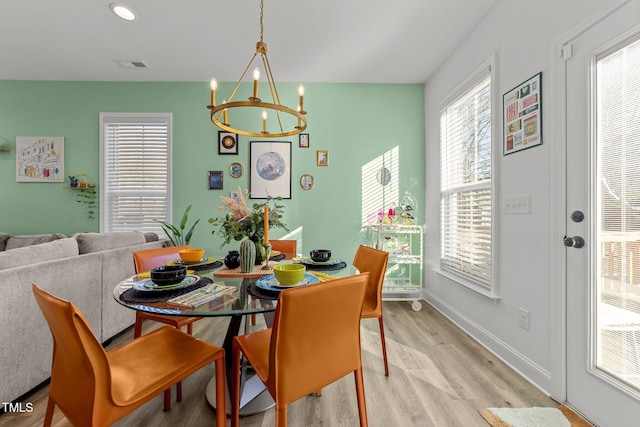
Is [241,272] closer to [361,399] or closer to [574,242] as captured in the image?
[361,399]

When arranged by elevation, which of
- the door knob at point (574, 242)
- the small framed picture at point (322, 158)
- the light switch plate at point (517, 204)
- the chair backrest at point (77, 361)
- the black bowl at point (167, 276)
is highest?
the small framed picture at point (322, 158)

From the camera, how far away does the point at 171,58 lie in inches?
112

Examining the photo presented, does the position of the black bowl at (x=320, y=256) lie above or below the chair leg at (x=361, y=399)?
above

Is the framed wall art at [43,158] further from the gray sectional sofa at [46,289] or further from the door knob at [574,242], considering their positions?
the door knob at [574,242]

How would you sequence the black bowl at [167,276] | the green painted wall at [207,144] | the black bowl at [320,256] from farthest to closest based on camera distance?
the green painted wall at [207,144]
the black bowl at [320,256]
the black bowl at [167,276]

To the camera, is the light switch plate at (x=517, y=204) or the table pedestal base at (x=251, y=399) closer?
the table pedestal base at (x=251, y=399)

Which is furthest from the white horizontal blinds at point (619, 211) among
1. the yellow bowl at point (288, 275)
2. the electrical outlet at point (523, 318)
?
the yellow bowl at point (288, 275)

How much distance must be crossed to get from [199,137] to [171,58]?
854 millimetres

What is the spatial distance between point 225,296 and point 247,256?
1.24 feet

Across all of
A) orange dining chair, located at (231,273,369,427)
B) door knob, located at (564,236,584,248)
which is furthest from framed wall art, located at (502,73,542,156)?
orange dining chair, located at (231,273,369,427)

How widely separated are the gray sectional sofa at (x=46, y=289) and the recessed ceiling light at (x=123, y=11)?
5.84ft

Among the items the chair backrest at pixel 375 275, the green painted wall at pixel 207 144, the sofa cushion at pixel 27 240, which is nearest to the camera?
the chair backrest at pixel 375 275

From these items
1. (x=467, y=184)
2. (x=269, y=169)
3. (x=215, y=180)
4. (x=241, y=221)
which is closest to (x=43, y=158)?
(x=215, y=180)

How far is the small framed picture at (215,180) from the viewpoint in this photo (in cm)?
338
